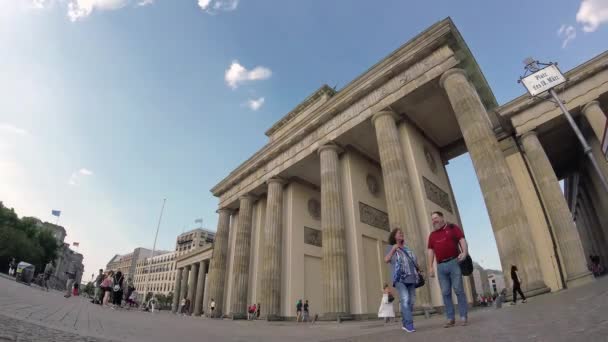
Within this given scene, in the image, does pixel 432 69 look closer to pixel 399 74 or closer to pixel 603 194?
pixel 399 74

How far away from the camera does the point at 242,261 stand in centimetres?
2131

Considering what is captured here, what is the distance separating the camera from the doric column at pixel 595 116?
40.7 ft

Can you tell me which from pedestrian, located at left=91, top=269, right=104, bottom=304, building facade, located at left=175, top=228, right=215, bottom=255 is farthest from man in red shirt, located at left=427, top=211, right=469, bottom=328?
building facade, located at left=175, top=228, right=215, bottom=255

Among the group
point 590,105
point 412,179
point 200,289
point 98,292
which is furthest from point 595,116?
point 200,289

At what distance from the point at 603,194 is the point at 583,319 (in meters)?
18.3

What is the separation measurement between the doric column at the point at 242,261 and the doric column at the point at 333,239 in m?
8.70

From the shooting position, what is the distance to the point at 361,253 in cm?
1510

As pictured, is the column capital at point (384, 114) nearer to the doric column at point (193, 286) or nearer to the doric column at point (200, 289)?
the doric column at point (200, 289)

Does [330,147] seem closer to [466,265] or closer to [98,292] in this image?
[466,265]

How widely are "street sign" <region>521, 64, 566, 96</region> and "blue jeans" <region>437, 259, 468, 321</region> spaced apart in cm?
687

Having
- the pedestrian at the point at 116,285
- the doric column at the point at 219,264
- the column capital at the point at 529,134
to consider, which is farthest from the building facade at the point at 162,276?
the column capital at the point at 529,134

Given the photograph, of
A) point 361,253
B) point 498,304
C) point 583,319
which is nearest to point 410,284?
point 583,319

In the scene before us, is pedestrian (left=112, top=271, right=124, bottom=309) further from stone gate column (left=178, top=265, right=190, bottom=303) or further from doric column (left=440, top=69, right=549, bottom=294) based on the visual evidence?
stone gate column (left=178, top=265, right=190, bottom=303)

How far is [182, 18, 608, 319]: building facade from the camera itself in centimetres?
1127
